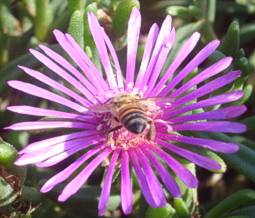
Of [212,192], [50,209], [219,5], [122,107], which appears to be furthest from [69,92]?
[219,5]

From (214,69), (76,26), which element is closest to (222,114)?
(214,69)

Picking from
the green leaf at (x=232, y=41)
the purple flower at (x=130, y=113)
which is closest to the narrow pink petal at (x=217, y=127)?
the purple flower at (x=130, y=113)

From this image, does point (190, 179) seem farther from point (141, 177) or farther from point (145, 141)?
point (145, 141)

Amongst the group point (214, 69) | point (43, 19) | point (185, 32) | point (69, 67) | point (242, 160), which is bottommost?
point (242, 160)

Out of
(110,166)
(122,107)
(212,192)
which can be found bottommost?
(212,192)

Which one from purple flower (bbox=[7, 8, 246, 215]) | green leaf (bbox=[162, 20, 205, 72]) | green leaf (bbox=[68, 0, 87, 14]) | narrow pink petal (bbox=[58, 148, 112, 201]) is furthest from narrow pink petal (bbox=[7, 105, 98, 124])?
green leaf (bbox=[162, 20, 205, 72])

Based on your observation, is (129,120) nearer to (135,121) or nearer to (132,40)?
(135,121)

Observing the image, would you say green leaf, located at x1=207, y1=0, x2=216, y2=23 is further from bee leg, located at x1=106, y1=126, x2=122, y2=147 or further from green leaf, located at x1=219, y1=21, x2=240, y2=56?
bee leg, located at x1=106, y1=126, x2=122, y2=147
